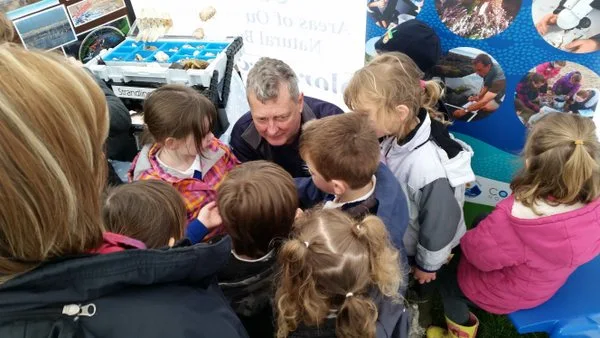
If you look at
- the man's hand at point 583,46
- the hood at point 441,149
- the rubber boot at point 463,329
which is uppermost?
the man's hand at point 583,46

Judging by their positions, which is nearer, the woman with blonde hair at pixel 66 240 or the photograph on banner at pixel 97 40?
the woman with blonde hair at pixel 66 240

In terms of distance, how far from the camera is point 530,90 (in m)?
2.47

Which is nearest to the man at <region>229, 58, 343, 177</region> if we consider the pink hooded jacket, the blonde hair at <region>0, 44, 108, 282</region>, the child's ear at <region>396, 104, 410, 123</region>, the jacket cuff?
the child's ear at <region>396, 104, 410, 123</region>

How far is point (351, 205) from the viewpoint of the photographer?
5.95ft

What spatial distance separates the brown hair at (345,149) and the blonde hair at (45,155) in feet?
3.46

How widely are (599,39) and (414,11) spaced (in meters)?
0.95

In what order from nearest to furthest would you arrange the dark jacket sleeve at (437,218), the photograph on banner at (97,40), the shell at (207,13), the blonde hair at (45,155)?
the blonde hair at (45,155) → the dark jacket sleeve at (437,218) → the shell at (207,13) → the photograph on banner at (97,40)

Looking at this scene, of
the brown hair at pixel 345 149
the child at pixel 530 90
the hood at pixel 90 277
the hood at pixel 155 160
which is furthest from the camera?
the child at pixel 530 90

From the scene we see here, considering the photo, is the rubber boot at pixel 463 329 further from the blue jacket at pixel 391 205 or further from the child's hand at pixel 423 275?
the blue jacket at pixel 391 205

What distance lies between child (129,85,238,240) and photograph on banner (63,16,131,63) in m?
1.47

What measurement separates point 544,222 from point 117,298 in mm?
1683

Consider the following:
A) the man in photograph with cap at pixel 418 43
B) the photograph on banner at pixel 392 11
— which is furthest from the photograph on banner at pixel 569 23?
the photograph on banner at pixel 392 11

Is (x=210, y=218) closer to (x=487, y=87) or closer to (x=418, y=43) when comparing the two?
(x=418, y=43)

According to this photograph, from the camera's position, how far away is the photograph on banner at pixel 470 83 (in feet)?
8.18
